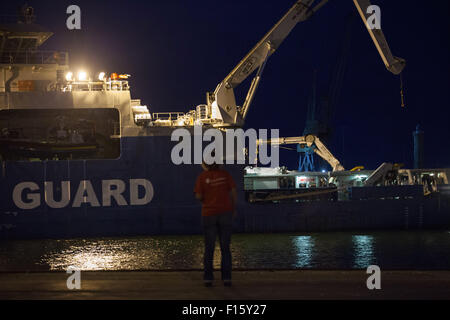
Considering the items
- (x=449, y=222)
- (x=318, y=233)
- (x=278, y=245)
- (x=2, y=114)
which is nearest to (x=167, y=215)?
(x=278, y=245)

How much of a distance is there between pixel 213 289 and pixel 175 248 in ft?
23.1

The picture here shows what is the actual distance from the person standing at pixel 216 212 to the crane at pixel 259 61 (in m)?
12.1

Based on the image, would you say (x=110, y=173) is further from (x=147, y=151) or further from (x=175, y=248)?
(x=175, y=248)

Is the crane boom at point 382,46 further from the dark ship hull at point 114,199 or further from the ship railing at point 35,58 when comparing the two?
the ship railing at point 35,58

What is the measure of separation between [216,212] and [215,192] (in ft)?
0.83

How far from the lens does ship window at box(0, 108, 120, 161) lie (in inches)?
603

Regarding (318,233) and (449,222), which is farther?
(449,222)

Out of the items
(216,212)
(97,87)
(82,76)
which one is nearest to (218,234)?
(216,212)

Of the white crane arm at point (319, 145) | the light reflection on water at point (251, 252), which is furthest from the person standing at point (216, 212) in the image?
the white crane arm at point (319, 145)

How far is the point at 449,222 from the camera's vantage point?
1817 centimetres

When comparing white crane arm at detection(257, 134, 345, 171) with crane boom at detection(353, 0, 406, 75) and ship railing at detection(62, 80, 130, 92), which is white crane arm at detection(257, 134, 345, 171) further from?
ship railing at detection(62, 80, 130, 92)

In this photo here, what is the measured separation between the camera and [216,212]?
620 centimetres

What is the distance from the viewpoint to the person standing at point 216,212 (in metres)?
6.20

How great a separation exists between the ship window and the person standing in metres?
9.99
